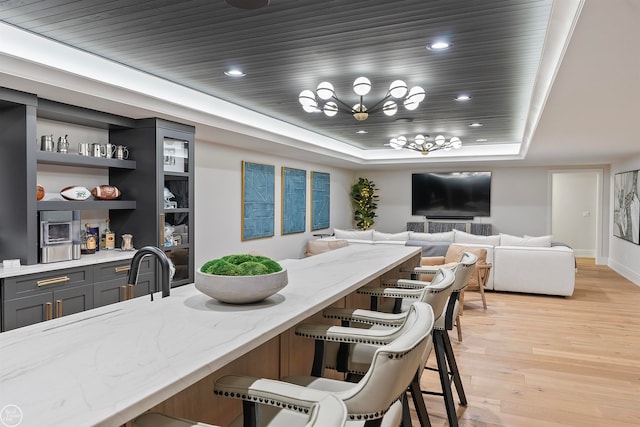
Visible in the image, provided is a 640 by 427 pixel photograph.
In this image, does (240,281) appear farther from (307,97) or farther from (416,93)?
(416,93)

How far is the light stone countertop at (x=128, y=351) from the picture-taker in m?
0.84

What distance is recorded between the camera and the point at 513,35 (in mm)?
3113

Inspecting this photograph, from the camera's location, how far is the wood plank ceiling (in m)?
2.73

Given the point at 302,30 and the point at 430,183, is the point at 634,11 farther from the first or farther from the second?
the point at 430,183

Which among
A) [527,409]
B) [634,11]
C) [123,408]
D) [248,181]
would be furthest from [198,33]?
[248,181]

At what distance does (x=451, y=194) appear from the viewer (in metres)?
10.4

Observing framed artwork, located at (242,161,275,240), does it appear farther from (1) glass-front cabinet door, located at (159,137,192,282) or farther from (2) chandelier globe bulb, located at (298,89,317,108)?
(2) chandelier globe bulb, located at (298,89,317,108)

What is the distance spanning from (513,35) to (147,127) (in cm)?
330

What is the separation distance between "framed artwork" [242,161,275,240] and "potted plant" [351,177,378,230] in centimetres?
370

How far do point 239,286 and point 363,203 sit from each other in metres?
9.35

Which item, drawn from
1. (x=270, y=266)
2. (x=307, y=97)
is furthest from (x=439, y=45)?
(x=270, y=266)

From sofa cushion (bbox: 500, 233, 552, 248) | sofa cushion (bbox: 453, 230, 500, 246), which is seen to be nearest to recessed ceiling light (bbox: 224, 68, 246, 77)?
sofa cushion (bbox: 453, 230, 500, 246)

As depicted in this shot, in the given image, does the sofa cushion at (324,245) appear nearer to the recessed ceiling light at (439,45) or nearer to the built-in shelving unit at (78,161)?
the built-in shelving unit at (78,161)

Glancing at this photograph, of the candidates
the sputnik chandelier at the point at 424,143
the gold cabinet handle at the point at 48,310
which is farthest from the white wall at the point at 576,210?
the gold cabinet handle at the point at 48,310
